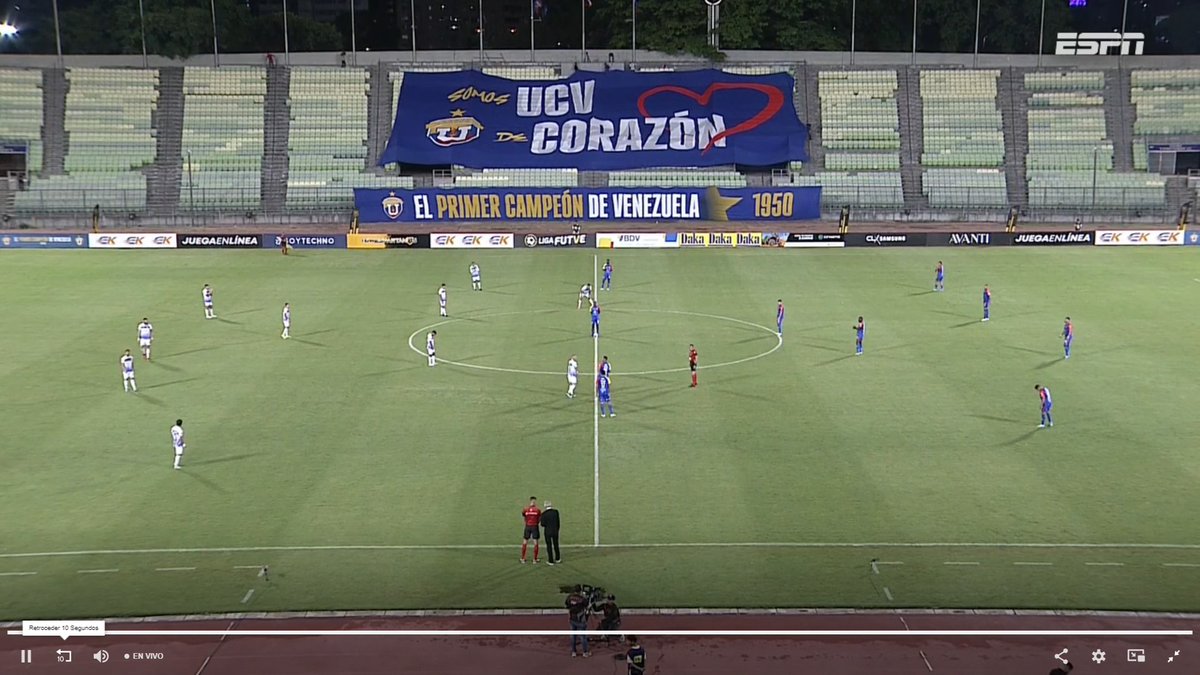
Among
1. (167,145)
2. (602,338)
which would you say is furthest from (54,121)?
(602,338)

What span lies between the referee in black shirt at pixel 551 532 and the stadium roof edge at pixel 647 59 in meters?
67.2

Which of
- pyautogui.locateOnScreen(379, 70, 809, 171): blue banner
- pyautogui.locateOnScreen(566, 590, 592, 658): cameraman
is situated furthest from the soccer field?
pyautogui.locateOnScreen(379, 70, 809, 171): blue banner

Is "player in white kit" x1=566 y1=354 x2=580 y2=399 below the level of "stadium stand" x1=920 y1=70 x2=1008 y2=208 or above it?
below

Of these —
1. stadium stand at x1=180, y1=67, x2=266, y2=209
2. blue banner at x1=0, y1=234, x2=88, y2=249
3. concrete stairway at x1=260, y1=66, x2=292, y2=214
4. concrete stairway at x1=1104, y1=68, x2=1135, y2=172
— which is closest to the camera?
blue banner at x1=0, y1=234, x2=88, y2=249

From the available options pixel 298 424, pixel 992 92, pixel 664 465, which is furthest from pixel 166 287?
pixel 992 92

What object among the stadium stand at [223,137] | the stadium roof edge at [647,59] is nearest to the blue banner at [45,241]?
the stadium stand at [223,137]

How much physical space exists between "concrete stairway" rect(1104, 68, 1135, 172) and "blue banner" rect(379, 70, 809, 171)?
21.0 metres

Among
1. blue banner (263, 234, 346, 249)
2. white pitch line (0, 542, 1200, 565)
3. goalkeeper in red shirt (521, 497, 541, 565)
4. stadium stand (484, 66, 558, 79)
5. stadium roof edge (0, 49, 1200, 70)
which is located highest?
stadium roof edge (0, 49, 1200, 70)

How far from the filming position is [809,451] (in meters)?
27.4

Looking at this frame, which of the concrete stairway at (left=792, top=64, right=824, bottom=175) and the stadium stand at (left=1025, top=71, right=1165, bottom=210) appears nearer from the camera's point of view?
the stadium stand at (left=1025, top=71, right=1165, bottom=210)

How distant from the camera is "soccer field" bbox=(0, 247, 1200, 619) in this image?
20656mm

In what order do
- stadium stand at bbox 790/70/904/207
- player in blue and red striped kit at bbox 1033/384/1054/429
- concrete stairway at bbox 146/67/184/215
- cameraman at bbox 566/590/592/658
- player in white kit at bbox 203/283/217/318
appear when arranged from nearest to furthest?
cameraman at bbox 566/590/592/658 < player in blue and red striped kit at bbox 1033/384/1054/429 < player in white kit at bbox 203/283/217/318 < concrete stairway at bbox 146/67/184/215 < stadium stand at bbox 790/70/904/207

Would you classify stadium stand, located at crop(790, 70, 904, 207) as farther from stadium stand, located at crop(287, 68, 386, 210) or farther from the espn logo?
stadium stand, located at crop(287, 68, 386, 210)

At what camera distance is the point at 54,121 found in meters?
78.8
